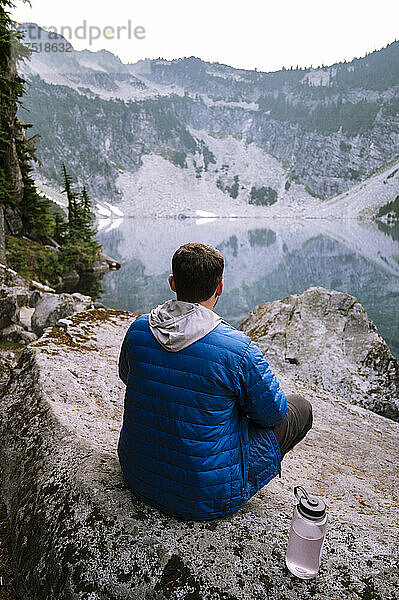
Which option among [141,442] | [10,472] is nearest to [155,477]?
[141,442]

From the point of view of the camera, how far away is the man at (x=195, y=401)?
264 centimetres

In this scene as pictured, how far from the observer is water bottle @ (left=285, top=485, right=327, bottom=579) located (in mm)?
2510

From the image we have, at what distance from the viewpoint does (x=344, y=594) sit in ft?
7.88

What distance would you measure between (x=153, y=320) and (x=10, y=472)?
90.3 inches

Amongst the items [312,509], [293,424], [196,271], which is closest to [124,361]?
[196,271]

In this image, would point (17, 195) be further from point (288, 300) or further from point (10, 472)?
point (10, 472)

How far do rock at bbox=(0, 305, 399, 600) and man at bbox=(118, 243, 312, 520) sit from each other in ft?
0.77

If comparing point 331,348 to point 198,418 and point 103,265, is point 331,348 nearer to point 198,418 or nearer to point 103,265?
point 198,418

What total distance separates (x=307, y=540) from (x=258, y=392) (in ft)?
3.12

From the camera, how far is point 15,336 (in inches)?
388

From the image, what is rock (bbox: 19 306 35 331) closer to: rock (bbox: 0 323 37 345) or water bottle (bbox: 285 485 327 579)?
rock (bbox: 0 323 37 345)

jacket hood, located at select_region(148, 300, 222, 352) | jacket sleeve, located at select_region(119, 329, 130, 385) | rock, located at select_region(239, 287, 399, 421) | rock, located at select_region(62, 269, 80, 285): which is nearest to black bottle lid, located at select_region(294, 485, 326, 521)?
jacket hood, located at select_region(148, 300, 222, 352)

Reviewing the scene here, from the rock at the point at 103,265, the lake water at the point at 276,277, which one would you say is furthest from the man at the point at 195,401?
the rock at the point at 103,265

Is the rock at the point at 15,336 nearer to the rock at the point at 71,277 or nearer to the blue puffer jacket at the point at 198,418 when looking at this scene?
the blue puffer jacket at the point at 198,418
